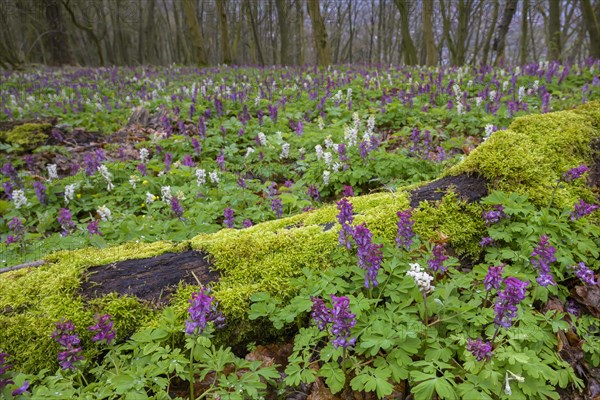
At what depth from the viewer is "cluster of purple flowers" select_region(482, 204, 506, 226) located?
2535 mm

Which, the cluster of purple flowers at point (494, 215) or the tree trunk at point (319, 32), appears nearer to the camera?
the cluster of purple flowers at point (494, 215)

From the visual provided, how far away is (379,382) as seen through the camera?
171cm

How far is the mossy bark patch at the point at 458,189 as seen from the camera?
2.85 meters

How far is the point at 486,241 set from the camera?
8.23 feet

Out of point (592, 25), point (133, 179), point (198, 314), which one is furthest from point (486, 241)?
point (592, 25)

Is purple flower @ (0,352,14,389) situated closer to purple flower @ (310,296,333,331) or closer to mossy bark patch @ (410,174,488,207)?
purple flower @ (310,296,333,331)

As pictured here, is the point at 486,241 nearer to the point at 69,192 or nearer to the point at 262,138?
the point at 262,138

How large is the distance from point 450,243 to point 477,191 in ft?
1.79

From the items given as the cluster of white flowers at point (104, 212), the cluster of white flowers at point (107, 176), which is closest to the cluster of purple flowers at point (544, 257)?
the cluster of white flowers at point (104, 212)

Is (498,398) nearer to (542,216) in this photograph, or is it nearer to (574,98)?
(542,216)

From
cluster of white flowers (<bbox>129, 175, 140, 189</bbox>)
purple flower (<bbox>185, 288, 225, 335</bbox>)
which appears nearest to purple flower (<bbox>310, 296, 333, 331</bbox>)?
purple flower (<bbox>185, 288, 225, 335</bbox>)

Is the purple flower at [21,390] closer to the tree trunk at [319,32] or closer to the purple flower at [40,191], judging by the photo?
the purple flower at [40,191]

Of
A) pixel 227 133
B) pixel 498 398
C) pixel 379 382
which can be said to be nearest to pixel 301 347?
pixel 379 382

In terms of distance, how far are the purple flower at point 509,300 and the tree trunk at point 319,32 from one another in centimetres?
1499
